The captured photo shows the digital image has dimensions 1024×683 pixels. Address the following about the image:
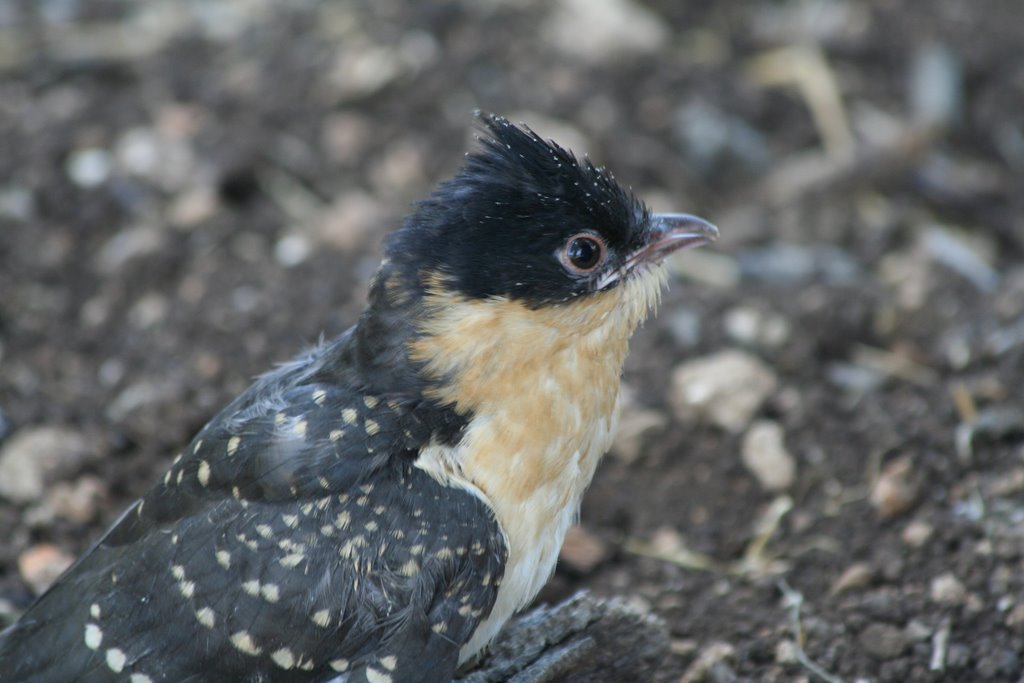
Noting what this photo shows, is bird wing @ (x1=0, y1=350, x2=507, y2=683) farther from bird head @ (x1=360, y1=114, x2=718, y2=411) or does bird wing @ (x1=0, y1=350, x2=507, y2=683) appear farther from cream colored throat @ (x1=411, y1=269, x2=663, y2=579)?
bird head @ (x1=360, y1=114, x2=718, y2=411)

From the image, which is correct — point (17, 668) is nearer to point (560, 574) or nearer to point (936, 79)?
point (560, 574)

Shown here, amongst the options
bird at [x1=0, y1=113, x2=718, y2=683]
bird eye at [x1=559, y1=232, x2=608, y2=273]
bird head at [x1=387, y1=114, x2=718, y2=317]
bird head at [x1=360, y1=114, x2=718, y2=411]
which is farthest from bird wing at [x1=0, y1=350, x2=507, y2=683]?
bird eye at [x1=559, y1=232, x2=608, y2=273]

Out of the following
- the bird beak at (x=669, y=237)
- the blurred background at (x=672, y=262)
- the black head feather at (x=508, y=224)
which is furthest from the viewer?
the blurred background at (x=672, y=262)

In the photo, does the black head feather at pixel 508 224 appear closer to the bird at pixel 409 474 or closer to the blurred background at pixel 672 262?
the bird at pixel 409 474

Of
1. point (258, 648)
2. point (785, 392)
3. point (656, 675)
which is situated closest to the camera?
point (258, 648)

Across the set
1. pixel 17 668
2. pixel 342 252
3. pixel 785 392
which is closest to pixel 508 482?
pixel 17 668

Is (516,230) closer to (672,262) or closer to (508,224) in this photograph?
(508,224)

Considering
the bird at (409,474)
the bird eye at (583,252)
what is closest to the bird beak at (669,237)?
the bird at (409,474)
